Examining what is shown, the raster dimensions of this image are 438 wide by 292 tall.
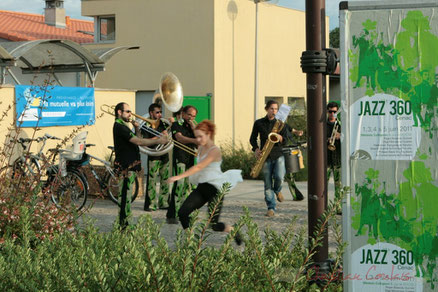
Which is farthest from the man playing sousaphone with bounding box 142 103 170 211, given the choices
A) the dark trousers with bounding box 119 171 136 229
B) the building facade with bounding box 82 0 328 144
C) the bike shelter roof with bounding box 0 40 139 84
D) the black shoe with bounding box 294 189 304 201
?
the building facade with bounding box 82 0 328 144

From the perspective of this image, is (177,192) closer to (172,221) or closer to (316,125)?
(172,221)

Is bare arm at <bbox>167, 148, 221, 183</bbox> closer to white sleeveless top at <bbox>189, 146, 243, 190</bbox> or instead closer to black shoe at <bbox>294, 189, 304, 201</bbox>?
white sleeveless top at <bbox>189, 146, 243, 190</bbox>

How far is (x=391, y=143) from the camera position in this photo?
4551 millimetres

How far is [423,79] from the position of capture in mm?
4477

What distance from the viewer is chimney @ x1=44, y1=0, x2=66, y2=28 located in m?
40.3

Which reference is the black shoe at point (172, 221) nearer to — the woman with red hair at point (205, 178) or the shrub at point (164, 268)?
the woman with red hair at point (205, 178)

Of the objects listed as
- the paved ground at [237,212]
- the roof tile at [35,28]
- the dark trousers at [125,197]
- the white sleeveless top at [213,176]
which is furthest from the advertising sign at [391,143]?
the roof tile at [35,28]

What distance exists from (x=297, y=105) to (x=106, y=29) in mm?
6483

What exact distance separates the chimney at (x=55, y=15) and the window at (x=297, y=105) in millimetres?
18299

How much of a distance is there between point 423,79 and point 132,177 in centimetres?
576

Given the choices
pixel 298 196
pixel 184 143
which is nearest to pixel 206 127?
pixel 184 143

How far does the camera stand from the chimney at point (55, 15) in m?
40.3

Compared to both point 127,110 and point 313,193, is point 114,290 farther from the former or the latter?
point 127,110

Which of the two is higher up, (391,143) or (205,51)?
(205,51)
